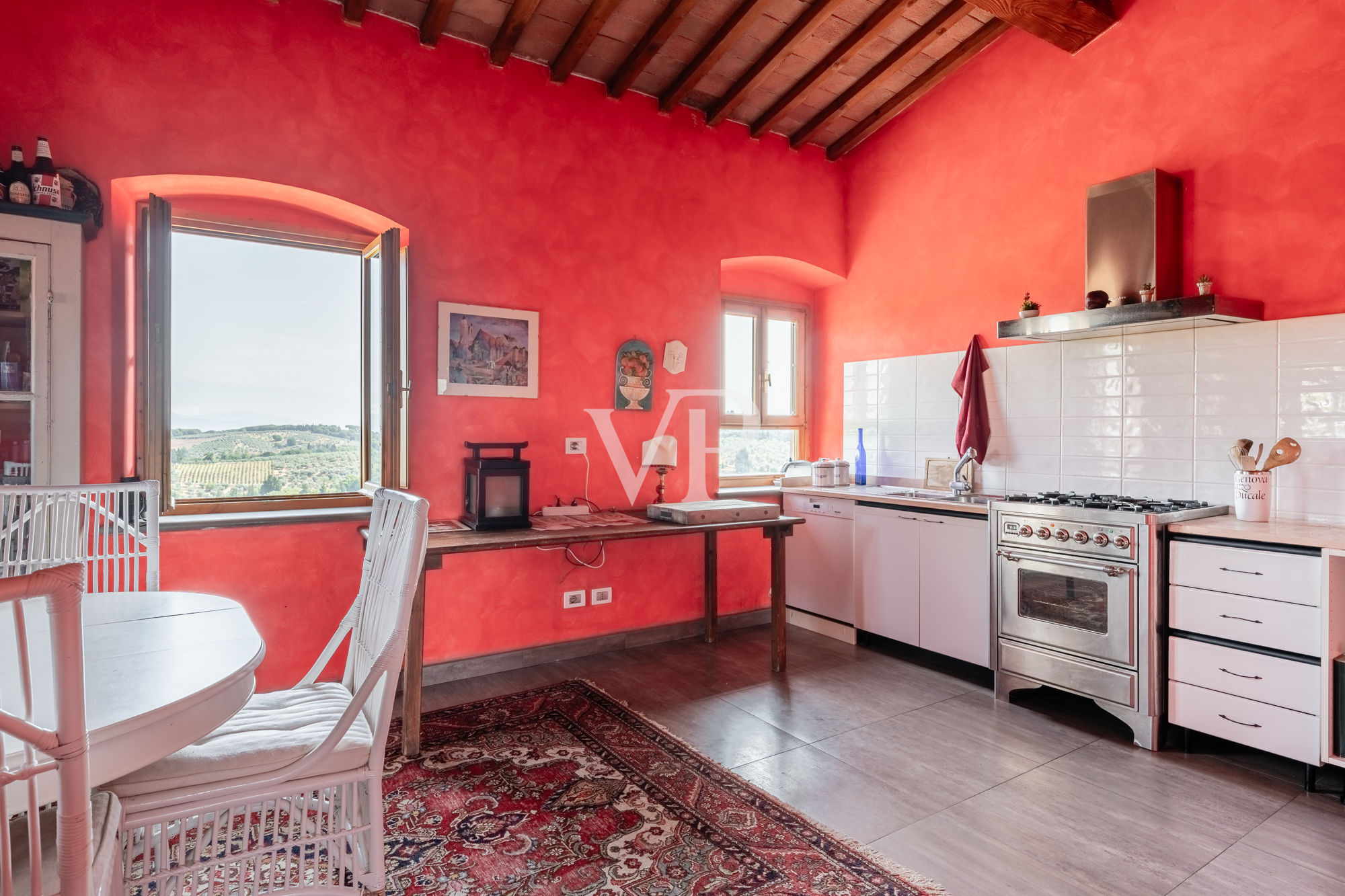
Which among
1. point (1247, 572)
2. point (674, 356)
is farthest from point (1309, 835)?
point (674, 356)

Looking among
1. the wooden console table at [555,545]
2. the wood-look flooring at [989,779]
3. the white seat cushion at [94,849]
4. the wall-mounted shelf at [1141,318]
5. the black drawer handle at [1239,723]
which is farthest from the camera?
the wall-mounted shelf at [1141,318]

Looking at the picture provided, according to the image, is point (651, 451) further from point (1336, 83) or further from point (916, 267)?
point (1336, 83)

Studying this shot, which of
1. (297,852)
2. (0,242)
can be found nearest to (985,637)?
(297,852)

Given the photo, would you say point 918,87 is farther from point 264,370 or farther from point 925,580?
point 264,370

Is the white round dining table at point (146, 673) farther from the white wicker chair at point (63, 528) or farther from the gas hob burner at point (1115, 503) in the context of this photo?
the gas hob burner at point (1115, 503)

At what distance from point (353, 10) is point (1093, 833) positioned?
4.07 meters

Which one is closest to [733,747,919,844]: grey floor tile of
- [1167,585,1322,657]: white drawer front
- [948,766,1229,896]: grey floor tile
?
[948,766,1229,896]: grey floor tile

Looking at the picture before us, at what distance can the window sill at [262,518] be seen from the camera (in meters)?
2.81

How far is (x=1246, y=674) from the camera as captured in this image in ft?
8.34

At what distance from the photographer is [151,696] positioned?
3.77ft

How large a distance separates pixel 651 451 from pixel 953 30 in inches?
111

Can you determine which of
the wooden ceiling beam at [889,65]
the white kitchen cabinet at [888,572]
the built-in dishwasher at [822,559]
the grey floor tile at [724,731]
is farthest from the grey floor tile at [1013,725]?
the wooden ceiling beam at [889,65]

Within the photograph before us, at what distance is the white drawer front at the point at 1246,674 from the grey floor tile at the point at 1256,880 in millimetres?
650

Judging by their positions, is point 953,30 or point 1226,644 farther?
point 953,30
